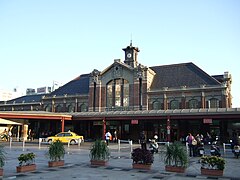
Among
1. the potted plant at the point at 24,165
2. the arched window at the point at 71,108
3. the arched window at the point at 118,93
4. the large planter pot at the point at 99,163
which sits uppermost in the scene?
the arched window at the point at 118,93

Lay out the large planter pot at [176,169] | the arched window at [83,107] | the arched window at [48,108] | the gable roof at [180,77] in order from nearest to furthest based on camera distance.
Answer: the large planter pot at [176,169]
the gable roof at [180,77]
the arched window at [83,107]
the arched window at [48,108]

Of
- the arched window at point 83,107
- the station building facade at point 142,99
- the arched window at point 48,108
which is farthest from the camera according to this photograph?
the arched window at point 48,108

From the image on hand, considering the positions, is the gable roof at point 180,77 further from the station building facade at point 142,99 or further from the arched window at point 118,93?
the arched window at point 118,93

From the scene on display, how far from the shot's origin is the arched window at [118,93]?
44469 mm

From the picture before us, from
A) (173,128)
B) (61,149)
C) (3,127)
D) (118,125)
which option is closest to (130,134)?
(118,125)

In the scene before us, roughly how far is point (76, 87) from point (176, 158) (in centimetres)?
4379

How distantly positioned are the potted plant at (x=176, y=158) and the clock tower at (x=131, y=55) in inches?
1516

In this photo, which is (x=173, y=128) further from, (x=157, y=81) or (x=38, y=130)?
(x=38, y=130)

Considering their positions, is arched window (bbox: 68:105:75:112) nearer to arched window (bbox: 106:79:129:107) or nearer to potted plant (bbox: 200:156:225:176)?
arched window (bbox: 106:79:129:107)

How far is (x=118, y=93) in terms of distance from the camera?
148 ft

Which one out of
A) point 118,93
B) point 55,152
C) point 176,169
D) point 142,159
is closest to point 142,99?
point 118,93

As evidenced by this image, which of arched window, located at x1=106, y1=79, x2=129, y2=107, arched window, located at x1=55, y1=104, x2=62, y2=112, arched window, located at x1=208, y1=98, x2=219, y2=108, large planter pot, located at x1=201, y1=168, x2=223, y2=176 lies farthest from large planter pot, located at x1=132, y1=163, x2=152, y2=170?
arched window, located at x1=55, y1=104, x2=62, y2=112

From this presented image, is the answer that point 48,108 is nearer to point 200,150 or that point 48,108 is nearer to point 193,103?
point 193,103

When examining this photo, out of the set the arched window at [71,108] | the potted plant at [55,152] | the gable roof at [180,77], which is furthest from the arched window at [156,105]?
the potted plant at [55,152]
